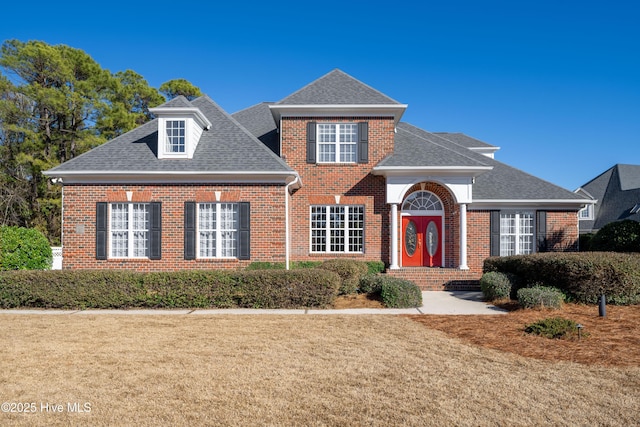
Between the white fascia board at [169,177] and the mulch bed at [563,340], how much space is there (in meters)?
7.39

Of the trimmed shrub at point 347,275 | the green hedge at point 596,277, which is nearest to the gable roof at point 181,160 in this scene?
the trimmed shrub at point 347,275

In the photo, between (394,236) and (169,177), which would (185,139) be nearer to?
(169,177)

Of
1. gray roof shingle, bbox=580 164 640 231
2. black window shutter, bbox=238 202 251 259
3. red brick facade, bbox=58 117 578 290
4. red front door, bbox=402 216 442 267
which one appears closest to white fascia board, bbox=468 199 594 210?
red brick facade, bbox=58 117 578 290

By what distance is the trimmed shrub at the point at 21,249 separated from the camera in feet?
49.2

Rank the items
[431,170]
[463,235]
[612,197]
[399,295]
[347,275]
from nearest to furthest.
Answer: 1. [399,295]
2. [347,275]
3. [431,170]
4. [463,235]
5. [612,197]

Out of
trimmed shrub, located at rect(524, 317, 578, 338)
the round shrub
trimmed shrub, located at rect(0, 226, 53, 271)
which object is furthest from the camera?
the round shrub

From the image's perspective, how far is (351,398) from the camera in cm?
522

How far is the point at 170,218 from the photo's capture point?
Answer: 1576 cm

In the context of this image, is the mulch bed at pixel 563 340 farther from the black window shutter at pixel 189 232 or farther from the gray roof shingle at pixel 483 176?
the black window shutter at pixel 189 232

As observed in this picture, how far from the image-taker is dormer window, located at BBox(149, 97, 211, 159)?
16.0m

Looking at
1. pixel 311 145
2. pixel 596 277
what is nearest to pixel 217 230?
pixel 311 145

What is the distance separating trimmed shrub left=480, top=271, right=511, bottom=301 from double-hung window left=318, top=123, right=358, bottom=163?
7293mm

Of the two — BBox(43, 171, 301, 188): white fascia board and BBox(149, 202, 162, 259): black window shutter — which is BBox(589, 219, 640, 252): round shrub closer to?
BBox(43, 171, 301, 188): white fascia board

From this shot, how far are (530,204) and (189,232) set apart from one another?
13.4m
